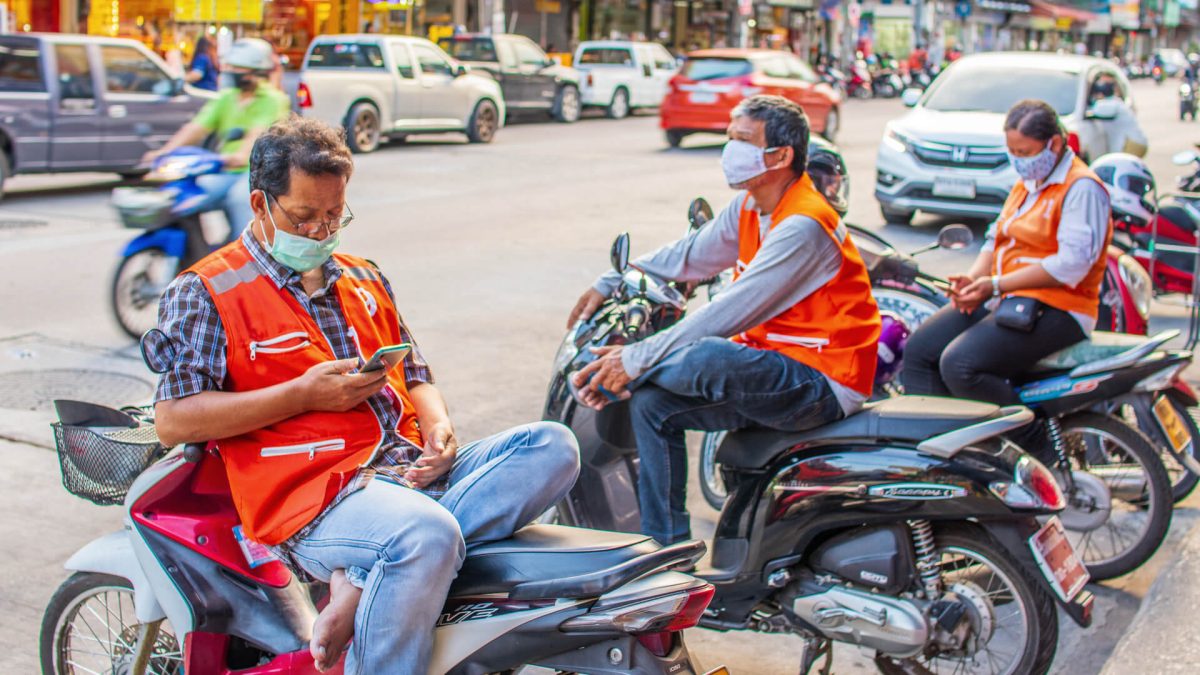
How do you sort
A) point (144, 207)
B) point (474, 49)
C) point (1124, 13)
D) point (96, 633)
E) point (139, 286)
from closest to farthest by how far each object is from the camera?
1. point (96, 633)
2. point (144, 207)
3. point (139, 286)
4. point (474, 49)
5. point (1124, 13)

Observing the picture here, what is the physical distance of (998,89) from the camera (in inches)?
514

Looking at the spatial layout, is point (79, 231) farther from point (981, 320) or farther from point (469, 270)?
point (981, 320)

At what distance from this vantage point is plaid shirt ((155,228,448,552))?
2.69 metres

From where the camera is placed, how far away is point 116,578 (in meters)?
3.05

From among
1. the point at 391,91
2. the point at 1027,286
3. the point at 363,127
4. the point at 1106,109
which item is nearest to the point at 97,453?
the point at 1027,286

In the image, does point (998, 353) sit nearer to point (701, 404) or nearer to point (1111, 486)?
point (1111, 486)

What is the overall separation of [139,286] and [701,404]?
4.93 m

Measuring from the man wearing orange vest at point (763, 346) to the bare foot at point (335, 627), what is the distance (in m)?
1.18

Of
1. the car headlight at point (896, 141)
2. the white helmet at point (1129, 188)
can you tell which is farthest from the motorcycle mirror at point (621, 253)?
the car headlight at point (896, 141)

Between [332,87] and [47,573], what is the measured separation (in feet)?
45.8

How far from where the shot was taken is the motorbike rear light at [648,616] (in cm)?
261

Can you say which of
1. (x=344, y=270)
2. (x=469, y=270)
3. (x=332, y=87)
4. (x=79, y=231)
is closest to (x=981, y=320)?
(x=344, y=270)

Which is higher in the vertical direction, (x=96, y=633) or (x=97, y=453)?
(x=97, y=453)

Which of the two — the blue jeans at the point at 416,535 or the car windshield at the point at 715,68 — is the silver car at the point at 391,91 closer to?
the car windshield at the point at 715,68
